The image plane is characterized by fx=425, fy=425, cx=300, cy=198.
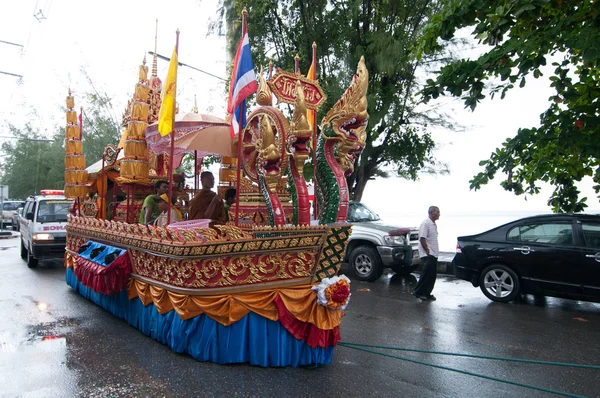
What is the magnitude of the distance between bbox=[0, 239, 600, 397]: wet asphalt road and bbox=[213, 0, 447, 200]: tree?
6.81m

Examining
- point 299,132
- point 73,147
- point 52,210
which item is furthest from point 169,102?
point 52,210

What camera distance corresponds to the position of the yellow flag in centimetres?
498

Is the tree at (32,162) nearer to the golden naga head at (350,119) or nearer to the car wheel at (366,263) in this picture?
the car wheel at (366,263)

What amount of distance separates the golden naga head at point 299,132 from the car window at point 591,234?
514cm

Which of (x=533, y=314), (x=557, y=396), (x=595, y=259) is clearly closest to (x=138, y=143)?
(x=557, y=396)

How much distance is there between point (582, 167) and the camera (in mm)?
8148

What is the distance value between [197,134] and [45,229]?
707cm

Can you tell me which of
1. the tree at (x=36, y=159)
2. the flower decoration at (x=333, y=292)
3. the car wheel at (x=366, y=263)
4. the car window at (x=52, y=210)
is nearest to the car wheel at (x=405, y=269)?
the car wheel at (x=366, y=263)

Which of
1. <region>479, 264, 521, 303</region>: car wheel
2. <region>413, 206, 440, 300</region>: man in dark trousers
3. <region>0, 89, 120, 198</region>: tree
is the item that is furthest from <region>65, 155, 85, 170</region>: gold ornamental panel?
<region>0, 89, 120, 198</region>: tree

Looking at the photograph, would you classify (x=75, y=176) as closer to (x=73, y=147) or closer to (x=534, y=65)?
(x=73, y=147)

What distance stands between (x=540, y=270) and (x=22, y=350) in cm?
745

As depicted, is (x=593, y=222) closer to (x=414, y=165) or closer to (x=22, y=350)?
(x=414, y=165)

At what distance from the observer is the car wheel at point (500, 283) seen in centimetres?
733

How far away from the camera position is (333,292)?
406 centimetres
